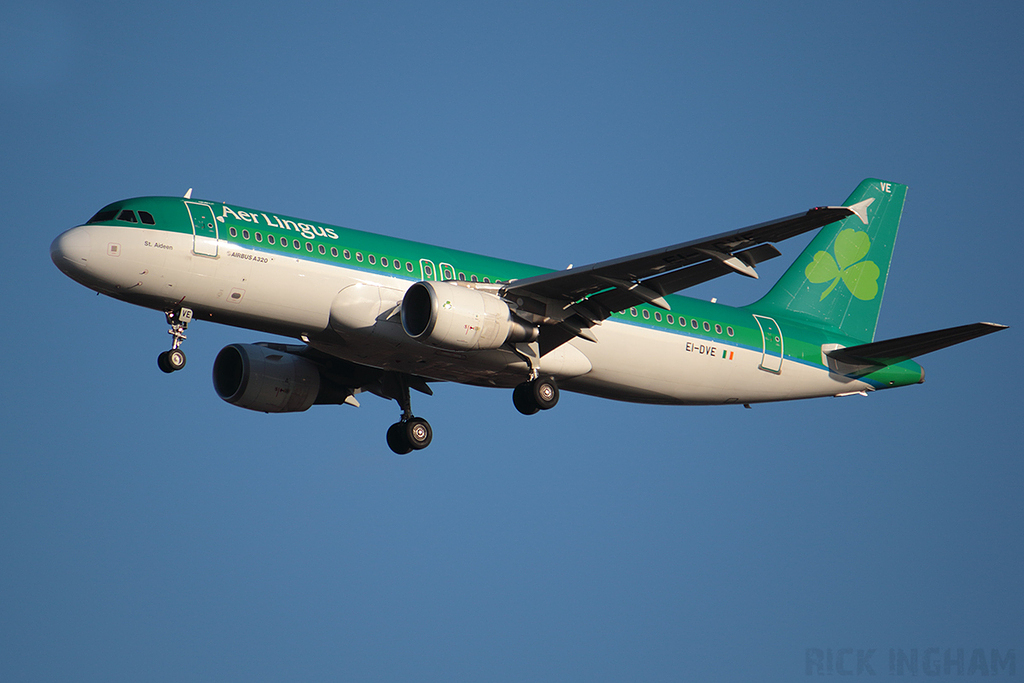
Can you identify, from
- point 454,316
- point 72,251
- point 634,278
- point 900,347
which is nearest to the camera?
point 72,251

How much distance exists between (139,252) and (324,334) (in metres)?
4.60

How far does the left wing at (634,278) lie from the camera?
23797 millimetres

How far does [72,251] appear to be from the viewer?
80.5ft

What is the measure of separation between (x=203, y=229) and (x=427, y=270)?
552cm

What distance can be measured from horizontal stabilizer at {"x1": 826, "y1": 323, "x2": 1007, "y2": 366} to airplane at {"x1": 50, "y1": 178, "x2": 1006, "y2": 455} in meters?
0.06

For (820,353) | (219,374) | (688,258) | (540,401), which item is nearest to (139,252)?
(219,374)

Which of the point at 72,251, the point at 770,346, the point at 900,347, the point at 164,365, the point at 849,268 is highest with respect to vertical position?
the point at 849,268

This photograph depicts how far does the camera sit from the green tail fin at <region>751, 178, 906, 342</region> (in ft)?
116

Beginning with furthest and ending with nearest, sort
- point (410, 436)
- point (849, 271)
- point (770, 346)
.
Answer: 1. point (849, 271)
2. point (770, 346)
3. point (410, 436)

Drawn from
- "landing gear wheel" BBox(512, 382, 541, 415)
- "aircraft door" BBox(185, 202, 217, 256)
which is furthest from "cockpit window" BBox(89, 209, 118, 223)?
"landing gear wheel" BBox(512, 382, 541, 415)

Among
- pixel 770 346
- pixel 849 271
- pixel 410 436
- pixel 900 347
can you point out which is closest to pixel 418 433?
pixel 410 436

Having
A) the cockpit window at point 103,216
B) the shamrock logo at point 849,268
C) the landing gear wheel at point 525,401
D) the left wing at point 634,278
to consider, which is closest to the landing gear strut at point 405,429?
the landing gear wheel at point 525,401

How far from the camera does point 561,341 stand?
28688mm

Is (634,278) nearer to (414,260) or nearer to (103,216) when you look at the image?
(414,260)
